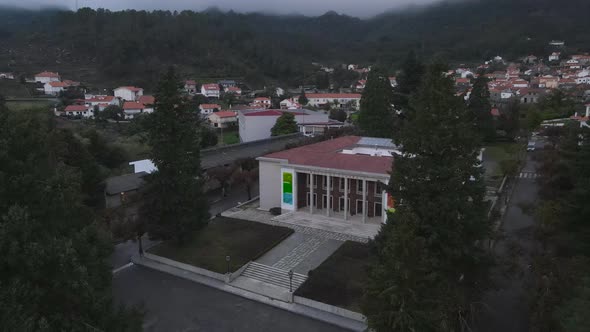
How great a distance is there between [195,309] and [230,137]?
1648 inches

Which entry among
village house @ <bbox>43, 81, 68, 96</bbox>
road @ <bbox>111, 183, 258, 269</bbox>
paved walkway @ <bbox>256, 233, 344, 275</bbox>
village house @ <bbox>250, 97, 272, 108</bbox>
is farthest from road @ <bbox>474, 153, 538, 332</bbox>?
village house @ <bbox>43, 81, 68, 96</bbox>

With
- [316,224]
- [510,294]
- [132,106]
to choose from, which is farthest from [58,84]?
[510,294]

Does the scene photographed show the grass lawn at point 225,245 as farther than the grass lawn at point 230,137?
No

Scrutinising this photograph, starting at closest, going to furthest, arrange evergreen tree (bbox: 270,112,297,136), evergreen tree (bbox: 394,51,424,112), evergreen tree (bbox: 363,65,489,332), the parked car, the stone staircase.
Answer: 1. evergreen tree (bbox: 363,65,489,332)
2. the stone staircase
3. evergreen tree (bbox: 394,51,424,112)
4. the parked car
5. evergreen tree (bbox: 270,112,297,136)

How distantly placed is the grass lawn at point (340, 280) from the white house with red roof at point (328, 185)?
12.3 ft

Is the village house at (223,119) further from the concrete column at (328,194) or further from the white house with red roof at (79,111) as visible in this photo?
the concrete column at (328,194)

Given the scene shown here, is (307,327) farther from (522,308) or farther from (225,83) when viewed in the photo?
(225,83)

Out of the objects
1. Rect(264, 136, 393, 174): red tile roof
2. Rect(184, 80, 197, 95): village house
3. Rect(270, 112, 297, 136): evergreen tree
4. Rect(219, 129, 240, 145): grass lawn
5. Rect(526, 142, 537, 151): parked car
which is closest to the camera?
Rect(264, 136, 393, 174): red tile roof

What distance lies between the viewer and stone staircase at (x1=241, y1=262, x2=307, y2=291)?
17281 millimetres

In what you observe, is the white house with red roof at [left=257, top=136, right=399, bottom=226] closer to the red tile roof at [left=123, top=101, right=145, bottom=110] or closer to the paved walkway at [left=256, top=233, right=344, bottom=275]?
the paved walkway at [left=256, top=233, right=344, bottom=275]

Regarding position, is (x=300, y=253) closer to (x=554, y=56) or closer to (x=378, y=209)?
(x=378, y=209)

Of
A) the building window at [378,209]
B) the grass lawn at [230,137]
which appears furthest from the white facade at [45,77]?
the building window at [378,209]

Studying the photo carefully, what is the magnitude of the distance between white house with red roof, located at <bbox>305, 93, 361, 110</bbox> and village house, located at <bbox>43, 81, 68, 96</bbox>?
1788 inches

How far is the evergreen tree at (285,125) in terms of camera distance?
4794 centimetres
